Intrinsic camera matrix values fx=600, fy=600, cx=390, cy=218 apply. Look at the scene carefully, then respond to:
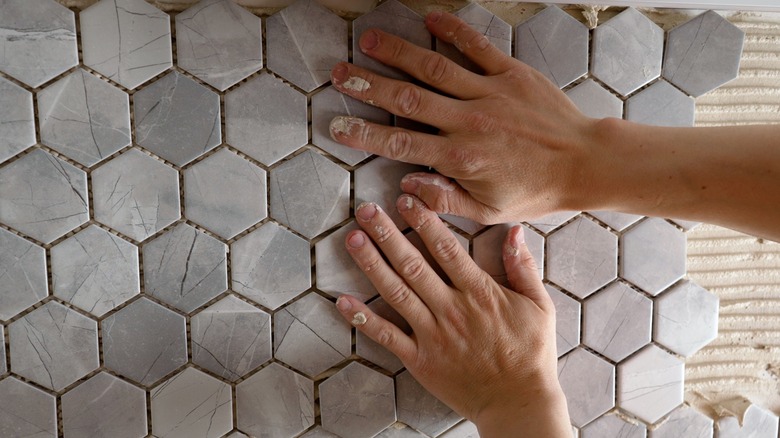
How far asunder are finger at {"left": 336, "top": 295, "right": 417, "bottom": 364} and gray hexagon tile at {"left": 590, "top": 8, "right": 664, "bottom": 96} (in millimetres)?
497

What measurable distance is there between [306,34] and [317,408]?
0.56 m

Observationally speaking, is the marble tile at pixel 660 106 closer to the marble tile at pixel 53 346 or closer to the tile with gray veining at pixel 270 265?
the tile with gray veining at pixel 270 265

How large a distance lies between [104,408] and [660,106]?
37.6 inches

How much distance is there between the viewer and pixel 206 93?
85cm

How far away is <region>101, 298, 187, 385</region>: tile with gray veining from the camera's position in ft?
2.85

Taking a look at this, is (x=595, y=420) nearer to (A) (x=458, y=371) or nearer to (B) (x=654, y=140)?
(A) (x=458, y=371)

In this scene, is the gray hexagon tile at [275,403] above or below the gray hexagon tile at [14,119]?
below

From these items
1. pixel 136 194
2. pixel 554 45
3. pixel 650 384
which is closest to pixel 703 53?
pixel 554 45

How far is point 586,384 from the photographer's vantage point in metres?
0.96

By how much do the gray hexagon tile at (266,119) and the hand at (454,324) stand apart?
0.49 ft

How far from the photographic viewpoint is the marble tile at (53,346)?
85 centimetres

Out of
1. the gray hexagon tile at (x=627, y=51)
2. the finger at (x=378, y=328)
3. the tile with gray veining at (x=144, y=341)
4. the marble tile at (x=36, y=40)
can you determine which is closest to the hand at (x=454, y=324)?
the finger at (x=378, y=328)

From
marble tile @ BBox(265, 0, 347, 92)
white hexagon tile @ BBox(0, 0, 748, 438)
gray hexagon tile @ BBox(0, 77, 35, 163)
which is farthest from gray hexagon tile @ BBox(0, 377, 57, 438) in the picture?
marble tile @ BBox(265, 0, 347, 92)

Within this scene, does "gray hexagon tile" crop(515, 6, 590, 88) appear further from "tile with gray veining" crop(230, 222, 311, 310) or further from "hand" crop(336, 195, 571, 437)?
"tile with gray veining" crop(230, 222, 311, 310)
